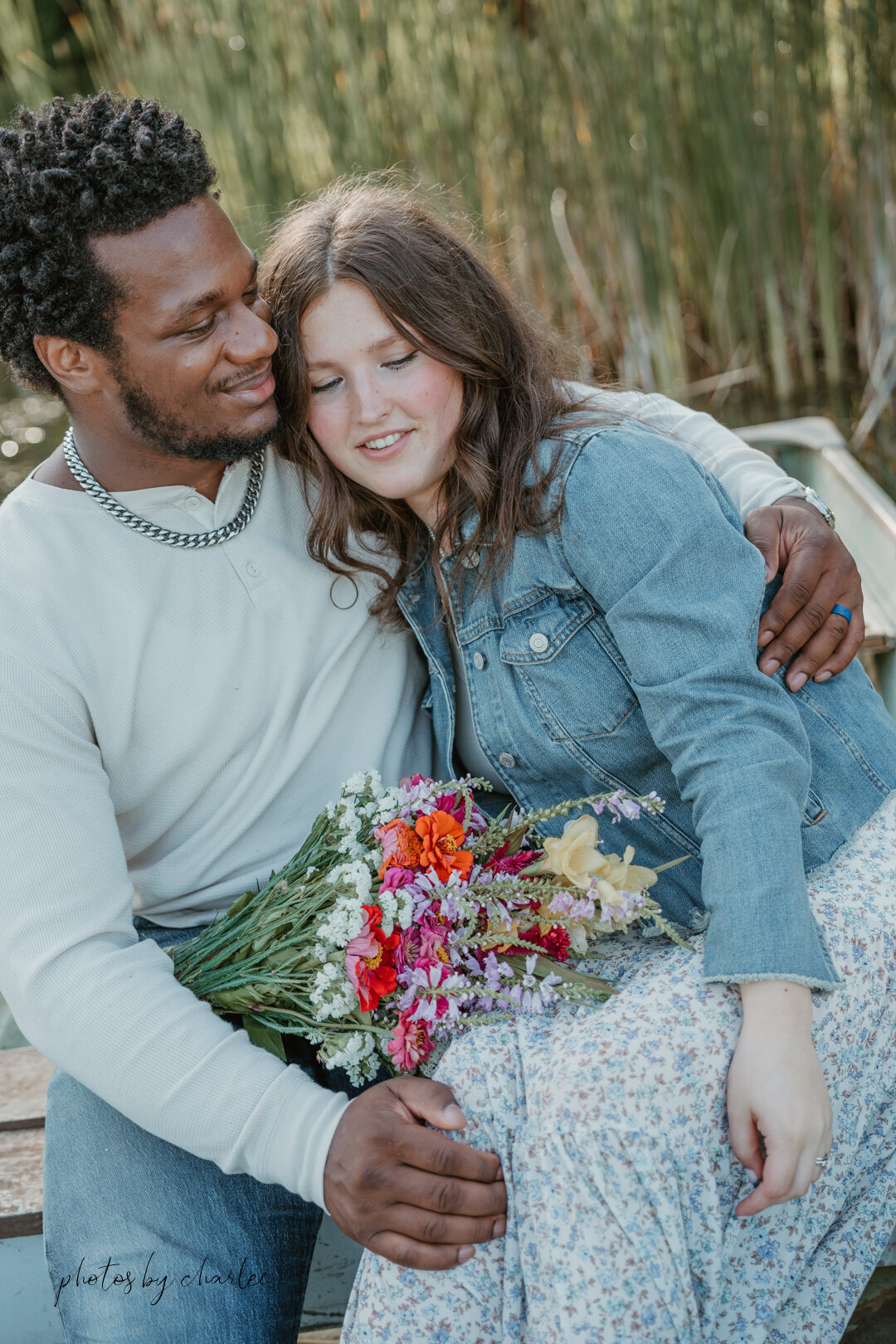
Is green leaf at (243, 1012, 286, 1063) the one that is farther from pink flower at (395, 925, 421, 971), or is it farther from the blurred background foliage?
the blurred background foliage

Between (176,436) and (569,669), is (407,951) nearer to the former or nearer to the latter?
(569,669)

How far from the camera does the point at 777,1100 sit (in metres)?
1.12

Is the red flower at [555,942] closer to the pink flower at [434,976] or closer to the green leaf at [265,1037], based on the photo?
the pink flower at [434,976]

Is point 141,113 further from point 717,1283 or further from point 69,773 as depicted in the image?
point 717,1283

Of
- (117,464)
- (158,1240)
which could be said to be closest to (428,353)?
(117,464)

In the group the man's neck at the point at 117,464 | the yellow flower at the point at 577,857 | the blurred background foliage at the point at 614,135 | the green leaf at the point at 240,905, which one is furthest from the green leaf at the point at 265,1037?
the blurred background foliage at the point at 614,135

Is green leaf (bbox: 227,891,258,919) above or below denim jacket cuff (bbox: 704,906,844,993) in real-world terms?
below

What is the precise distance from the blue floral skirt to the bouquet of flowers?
7cm

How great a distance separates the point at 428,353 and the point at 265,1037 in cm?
93

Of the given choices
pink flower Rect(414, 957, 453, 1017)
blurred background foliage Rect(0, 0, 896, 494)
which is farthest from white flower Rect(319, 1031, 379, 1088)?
blurred background foliage Rect(0, 0, 896, 494)

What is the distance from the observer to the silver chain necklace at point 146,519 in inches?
62.6

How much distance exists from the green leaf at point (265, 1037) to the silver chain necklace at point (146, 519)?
26.3 inches

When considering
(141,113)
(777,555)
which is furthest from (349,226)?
(777,555)

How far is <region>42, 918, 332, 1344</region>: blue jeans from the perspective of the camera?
1.34m
